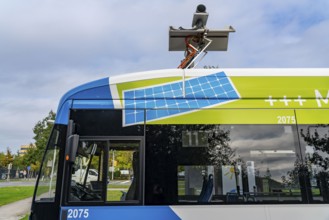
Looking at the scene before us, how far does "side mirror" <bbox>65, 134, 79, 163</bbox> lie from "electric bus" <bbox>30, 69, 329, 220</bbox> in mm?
14

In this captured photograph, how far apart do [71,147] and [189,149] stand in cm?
164

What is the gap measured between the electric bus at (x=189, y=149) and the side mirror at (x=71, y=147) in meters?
0.01

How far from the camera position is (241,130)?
4.60 meters

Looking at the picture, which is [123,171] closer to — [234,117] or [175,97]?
[175,97]

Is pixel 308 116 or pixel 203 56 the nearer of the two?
pixel 308 116

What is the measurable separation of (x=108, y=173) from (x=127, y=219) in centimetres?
67

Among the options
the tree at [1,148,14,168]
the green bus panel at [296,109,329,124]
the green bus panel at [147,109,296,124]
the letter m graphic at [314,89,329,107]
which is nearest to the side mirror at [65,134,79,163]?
the green bus panel at [147,109,296,124]

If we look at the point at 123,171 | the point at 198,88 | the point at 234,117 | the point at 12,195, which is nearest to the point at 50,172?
the point at 123,171

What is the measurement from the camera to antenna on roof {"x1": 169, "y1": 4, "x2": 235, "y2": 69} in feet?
20.1

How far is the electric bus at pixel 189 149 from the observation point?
169 inches

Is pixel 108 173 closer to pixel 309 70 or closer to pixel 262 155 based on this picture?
pixel 262 155

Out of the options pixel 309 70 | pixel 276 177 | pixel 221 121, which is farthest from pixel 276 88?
pixel 276 177

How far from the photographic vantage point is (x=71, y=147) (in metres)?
4.29

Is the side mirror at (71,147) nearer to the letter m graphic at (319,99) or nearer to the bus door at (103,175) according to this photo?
the bus door at (103,175)
